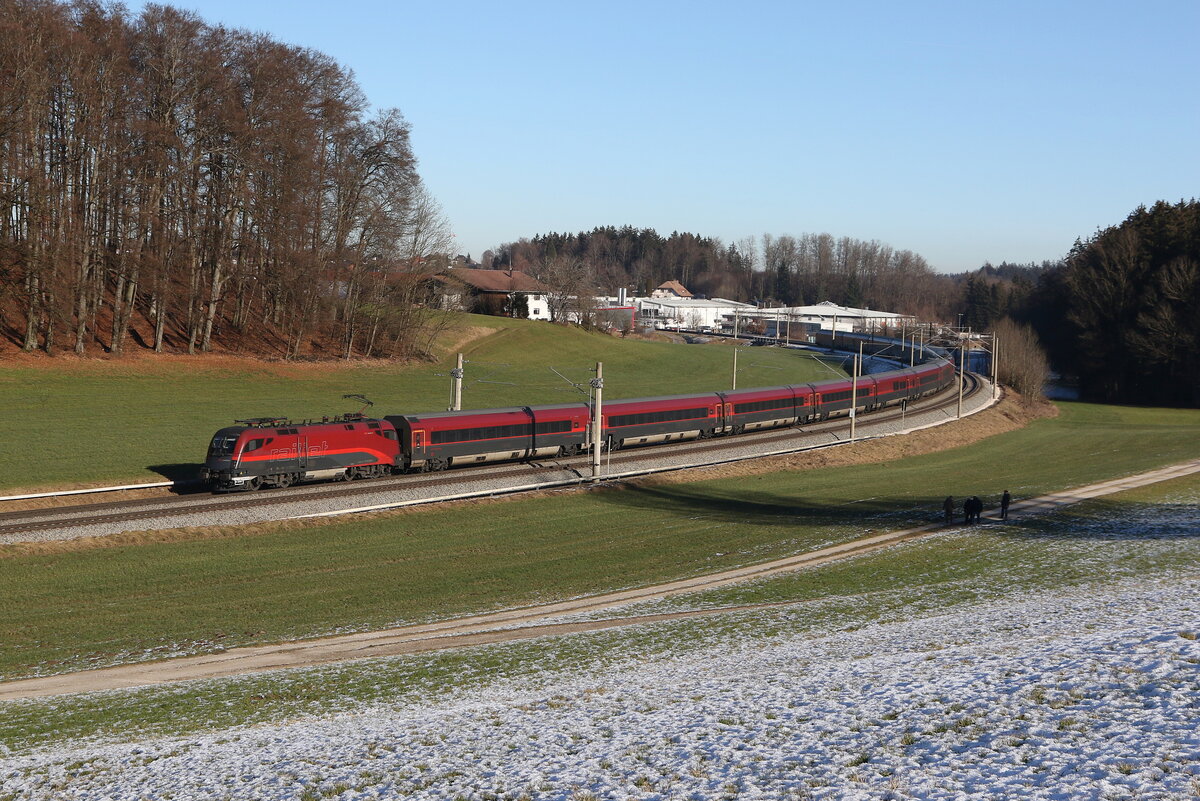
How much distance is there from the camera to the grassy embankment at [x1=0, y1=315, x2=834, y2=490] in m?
46.4

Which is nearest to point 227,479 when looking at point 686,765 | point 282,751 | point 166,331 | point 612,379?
point 282,751

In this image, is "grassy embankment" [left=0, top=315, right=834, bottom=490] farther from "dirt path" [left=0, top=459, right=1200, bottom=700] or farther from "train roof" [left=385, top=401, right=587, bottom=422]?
"dirt path" [left=0, top=459, right=1200, bottom=700]

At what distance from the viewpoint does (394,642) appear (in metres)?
24.1

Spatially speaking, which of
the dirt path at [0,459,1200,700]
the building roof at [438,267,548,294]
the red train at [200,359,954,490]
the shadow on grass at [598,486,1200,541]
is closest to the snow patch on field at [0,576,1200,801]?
the dirt path at [0,459,1200,700]

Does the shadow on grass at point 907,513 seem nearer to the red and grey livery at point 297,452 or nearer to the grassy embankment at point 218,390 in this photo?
the red and grey livery at point 297,452

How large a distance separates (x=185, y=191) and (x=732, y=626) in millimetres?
61295

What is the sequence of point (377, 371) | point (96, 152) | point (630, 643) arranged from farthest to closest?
1. point (377, 371)
2. point (96, 152)
3. point (630, 643)

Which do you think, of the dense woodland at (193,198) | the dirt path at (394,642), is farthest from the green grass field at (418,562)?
the dense woodland at (193,198)

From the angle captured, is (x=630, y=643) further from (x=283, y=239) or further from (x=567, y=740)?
(x=283, y=239)

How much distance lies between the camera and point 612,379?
98688 millimetres

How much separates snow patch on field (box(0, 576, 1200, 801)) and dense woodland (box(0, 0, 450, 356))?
5495 centimetres

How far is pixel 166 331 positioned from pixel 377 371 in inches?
671

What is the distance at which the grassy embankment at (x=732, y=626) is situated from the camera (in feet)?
60.2

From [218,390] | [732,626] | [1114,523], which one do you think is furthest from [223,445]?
[1114,523]
